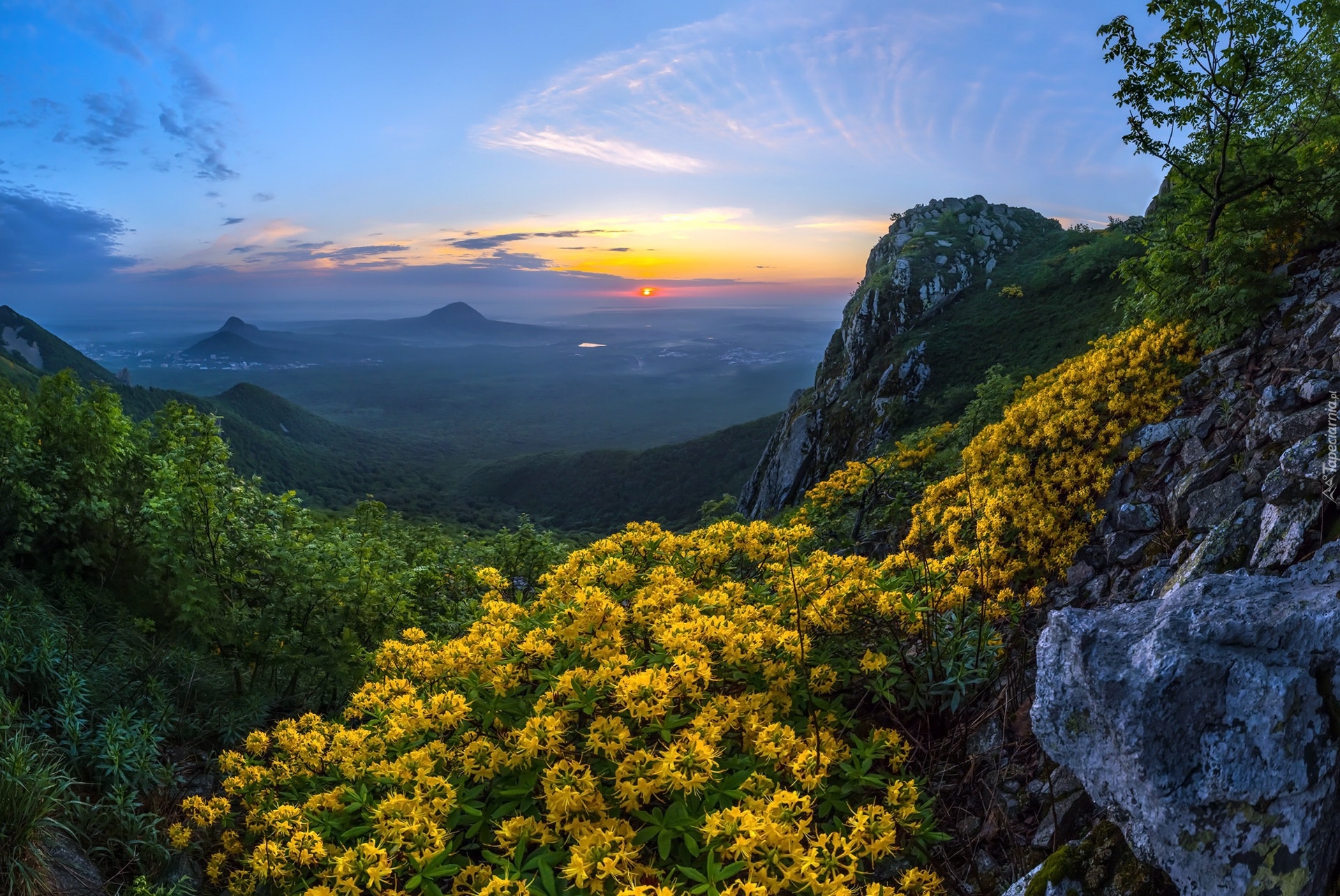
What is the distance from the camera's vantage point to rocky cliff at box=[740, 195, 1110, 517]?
1319 inches

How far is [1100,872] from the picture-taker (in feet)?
8.08

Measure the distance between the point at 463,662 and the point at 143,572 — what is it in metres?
7.00

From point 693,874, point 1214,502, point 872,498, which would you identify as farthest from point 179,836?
point 872,498

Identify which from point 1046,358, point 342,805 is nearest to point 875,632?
point 342,805

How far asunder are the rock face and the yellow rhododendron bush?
92.2 ft

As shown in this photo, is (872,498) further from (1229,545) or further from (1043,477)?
(1229,545)

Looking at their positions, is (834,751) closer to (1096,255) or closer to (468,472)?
(1096,255)

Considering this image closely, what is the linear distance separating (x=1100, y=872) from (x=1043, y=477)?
4966 mm

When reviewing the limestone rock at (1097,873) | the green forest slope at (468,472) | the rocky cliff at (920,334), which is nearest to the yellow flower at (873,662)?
the limestone rock at (1097,873)

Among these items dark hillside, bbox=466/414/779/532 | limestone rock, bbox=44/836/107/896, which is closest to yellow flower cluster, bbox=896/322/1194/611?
limestone rock, bbox=44/836/107/896

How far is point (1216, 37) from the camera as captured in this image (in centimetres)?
845

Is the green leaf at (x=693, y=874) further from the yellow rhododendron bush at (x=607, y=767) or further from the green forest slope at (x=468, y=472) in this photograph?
the green forest slope at (x=468, y=472)

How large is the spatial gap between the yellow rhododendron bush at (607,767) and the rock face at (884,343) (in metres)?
28.1

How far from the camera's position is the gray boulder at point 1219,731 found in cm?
208
